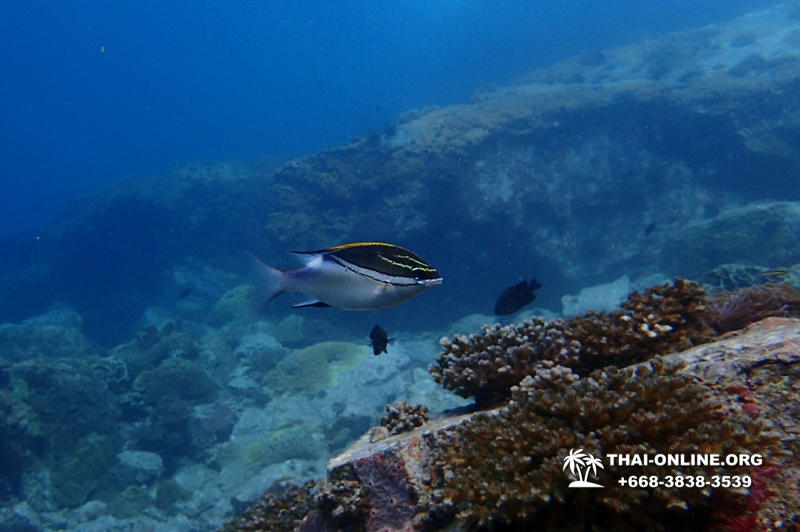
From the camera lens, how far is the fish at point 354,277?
214cm

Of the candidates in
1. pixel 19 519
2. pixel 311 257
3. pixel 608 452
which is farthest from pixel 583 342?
pixel 19 519

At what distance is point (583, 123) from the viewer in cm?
1752

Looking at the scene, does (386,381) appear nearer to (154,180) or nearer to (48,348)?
(48,348)

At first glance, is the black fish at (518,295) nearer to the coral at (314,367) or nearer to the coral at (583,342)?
the coral at (583,342)

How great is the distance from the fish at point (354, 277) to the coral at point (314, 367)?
12.2 meters

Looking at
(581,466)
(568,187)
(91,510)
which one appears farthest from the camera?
(568,187)

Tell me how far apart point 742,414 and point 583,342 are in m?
1.48

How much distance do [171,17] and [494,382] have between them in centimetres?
15617

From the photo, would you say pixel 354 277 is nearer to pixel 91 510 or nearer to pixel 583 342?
pixel 583 342

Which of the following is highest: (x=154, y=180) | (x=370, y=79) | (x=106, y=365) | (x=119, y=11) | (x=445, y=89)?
(x=119, y=11)

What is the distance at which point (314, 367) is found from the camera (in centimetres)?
1441

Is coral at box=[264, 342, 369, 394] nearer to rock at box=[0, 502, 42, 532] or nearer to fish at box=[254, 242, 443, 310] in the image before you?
rock at box=[0, 502, 42, 532]

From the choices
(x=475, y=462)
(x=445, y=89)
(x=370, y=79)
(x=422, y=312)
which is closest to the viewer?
(x=475, y=462)

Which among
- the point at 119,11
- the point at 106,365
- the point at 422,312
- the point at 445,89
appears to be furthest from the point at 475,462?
the point at 119,11
